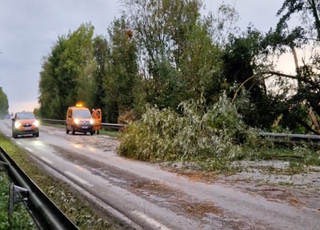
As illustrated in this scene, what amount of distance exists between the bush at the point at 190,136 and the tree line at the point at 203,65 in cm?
179

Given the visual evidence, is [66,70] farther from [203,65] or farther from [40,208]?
[40,208]

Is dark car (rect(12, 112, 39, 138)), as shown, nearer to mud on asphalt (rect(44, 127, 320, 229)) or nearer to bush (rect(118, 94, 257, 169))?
bush (rect(118, 94, 257, 169))

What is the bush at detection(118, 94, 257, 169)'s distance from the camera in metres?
13.9

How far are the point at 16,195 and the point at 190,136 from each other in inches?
372

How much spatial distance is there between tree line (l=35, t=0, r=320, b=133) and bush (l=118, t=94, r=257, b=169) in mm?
1792

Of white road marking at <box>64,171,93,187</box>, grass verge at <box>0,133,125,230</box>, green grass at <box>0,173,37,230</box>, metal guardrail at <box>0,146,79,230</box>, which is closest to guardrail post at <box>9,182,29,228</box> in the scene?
metal guardrail at <box>0,146,79,230</box>

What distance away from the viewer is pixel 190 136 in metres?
14.3

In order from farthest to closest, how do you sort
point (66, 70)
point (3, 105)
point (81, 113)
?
point (3, 105) → point (66, 70) → point (81, 113)

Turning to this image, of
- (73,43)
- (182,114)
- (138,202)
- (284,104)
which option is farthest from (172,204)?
(73,43)

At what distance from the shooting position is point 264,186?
9.16 metres

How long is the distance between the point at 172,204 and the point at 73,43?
6204 cm

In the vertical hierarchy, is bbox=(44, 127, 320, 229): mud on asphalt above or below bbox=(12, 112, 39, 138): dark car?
below

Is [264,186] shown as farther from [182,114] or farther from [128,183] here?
[182,114]

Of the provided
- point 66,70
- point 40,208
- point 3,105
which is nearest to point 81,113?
point 40,208
